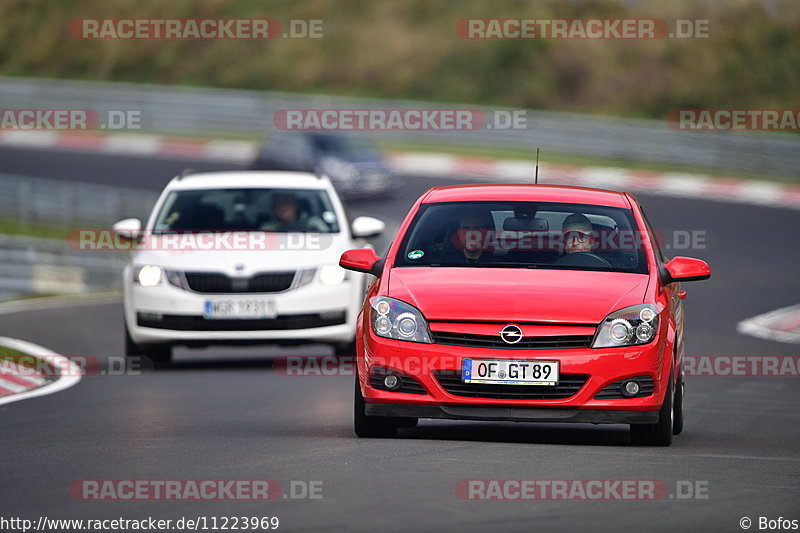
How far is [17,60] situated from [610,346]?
184ft

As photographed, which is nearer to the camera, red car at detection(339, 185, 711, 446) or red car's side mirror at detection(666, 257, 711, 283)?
red car at detection(339, 185, 711, 446)

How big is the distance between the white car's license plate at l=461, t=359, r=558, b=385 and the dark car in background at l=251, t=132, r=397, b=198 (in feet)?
84.5

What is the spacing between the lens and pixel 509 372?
9203 mm

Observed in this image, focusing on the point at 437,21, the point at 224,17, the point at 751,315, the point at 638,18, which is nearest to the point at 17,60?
the point at 224,17

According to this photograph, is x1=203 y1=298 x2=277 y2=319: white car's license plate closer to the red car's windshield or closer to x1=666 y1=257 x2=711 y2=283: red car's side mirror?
the red car's windshield

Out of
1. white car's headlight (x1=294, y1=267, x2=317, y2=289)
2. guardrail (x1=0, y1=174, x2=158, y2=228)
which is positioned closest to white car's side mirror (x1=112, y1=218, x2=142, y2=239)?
white car's headlight (x1=294, y1=267, x2=317, y2=289)

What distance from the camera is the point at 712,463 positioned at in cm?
898

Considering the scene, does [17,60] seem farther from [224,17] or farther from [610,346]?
[610,346]
